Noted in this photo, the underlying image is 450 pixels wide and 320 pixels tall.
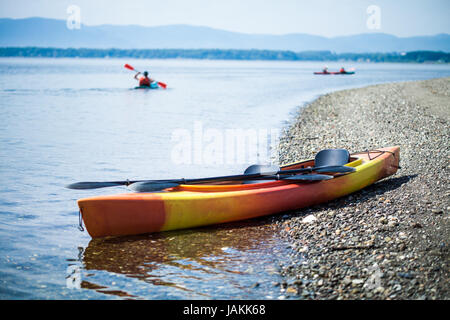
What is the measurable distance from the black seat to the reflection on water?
5.89ft

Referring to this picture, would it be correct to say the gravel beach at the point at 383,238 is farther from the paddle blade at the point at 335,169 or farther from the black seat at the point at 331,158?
the black seat at the point at 331,158

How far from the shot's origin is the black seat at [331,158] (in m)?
7.98

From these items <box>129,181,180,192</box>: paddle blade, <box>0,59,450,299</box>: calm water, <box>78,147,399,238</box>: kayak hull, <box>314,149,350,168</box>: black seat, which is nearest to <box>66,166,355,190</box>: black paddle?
Result: <box>129,181,180,192</box>: paddle blade

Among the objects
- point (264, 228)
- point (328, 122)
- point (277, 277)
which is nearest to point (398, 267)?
point (277, 277)

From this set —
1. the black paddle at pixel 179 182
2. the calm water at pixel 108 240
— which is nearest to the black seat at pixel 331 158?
the black paddle at pixel 179 182

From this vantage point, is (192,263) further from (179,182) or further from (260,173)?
(260,173)

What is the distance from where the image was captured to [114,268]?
5520mm

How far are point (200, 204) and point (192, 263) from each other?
3.50 feet

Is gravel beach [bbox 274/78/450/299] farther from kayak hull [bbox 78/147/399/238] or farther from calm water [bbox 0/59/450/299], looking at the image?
calm water [bbox 0/59/450/299]

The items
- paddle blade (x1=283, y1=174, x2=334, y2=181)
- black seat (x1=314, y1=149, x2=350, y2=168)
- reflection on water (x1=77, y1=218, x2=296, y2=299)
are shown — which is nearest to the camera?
reflection on water (x1=77, y1=218, x2=296, y2=299)

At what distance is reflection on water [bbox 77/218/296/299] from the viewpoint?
4961 mm

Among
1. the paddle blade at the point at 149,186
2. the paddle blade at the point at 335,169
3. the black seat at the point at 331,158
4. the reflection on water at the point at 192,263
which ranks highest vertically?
the black seat at the point at 331,158

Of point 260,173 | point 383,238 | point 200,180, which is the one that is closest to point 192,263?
point 200,180

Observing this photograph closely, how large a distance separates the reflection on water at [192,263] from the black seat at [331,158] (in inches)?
70.7
